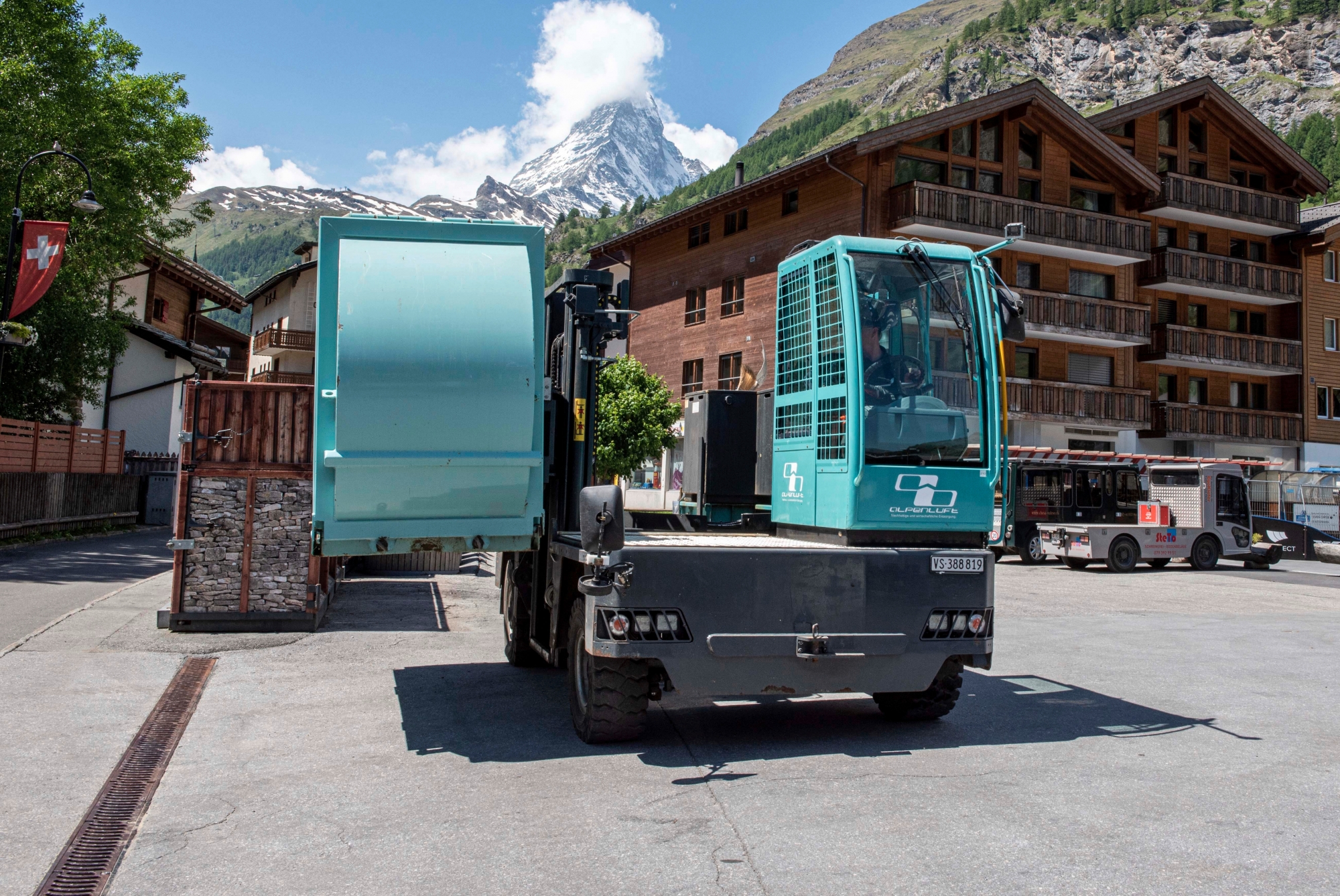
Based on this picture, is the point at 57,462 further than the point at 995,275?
Yes

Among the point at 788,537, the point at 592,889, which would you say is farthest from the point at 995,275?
the point at 592,889

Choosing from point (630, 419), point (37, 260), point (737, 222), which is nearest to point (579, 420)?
point (37, 260)

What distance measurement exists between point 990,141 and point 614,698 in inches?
1336

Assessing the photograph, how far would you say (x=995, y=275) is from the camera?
6977 mm

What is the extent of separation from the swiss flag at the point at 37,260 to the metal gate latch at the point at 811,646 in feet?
59.9

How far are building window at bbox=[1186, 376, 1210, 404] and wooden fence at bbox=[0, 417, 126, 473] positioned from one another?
1437 inches

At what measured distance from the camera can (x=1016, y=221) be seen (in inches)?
1340

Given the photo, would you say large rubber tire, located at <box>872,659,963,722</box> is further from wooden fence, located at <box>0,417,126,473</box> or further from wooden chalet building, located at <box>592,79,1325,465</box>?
wooden chalet building, located at <box>592,79,1325,465</box>

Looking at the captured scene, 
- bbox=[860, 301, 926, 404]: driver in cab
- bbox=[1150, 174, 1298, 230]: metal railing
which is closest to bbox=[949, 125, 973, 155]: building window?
bbox=[1150, 174, 1298, 230]: metal railing

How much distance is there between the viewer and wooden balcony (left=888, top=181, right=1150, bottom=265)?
3222 centimetres

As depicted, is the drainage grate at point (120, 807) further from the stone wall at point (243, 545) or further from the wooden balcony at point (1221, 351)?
the wooden balcony at point (1221, 351)

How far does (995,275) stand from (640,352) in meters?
38.7

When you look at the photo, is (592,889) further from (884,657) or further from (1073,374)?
(1073,374)

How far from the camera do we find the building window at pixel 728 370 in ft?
126
